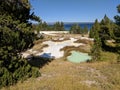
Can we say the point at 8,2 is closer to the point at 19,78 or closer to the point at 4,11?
the point at 4,11

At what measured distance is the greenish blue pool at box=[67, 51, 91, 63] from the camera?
137 feet

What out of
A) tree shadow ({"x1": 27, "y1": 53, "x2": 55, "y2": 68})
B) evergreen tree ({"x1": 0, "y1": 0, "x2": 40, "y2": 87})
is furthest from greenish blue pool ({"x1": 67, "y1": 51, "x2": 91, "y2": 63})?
evergreen tree ({"x1": 0, "y1": 0, "x2": 40, "y2": 87})

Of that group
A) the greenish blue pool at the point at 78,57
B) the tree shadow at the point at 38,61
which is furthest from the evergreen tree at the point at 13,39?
the greenish blue pool at the point at 78,57

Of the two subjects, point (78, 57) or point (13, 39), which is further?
point (78, 57)

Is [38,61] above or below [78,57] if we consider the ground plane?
→ above

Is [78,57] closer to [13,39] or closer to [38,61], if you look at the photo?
Answer: [38,61]

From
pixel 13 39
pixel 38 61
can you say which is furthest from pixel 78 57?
pixel 13 39

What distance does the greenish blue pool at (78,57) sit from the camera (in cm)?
4173

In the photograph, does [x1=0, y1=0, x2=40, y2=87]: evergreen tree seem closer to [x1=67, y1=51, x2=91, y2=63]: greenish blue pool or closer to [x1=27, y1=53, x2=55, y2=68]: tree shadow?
[x1=27, y1=53, x2=55, y2=68]: tree shadow

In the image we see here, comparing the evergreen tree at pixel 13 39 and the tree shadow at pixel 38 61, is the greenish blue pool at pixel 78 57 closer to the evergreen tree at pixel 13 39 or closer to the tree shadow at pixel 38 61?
the tree shadow at pixel 38 61

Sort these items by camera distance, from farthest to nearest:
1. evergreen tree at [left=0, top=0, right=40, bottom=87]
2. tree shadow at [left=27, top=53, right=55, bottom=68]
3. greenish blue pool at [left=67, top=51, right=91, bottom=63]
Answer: greenish blue pool at [left=67, top=51, right=91, bottom=63] → tree shadow at [left=27, top=53, right=55, bottom=68] → evergreen tree at [left=0, top=0, right=40, bottom=87]

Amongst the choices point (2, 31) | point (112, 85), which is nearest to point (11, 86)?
point (2, 31)

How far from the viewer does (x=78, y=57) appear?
145ft

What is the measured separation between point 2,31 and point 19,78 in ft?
15.0
